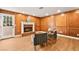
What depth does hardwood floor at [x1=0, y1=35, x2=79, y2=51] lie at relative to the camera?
288 centimetres

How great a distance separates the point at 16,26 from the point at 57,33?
1.15 metres

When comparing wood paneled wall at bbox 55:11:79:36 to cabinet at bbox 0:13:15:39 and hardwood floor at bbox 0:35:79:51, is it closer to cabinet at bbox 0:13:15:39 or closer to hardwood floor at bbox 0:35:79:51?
hardwood floor at bbox 0:35:79:51

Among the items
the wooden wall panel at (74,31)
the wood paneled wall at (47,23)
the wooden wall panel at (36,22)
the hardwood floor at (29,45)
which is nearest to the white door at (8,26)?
the hardwood floor at (29,45)

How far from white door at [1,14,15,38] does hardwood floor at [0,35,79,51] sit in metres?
0.16

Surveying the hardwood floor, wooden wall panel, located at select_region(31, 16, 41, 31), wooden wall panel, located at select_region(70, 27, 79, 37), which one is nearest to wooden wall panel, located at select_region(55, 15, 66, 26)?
wooden wall panel, located at select_region(70, 27, 79, 37)

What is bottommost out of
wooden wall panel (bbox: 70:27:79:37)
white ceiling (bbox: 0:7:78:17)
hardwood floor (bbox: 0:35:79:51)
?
hardwood floor (bbox: 0:35:79:51)

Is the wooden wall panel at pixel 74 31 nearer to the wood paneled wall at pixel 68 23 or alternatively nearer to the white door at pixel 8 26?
the wood paneled wall at pixel 68 23

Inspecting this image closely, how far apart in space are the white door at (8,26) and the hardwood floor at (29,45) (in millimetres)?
158

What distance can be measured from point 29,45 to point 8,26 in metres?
0.77

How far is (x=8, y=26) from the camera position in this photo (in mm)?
2988

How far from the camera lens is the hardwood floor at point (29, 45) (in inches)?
113

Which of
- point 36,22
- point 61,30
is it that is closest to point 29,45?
point 36,22
